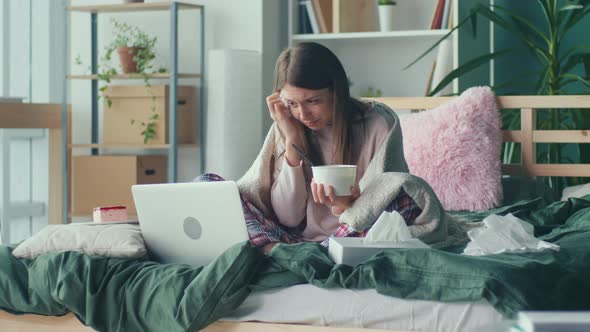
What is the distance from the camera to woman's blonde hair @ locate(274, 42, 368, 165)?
2.17 meters

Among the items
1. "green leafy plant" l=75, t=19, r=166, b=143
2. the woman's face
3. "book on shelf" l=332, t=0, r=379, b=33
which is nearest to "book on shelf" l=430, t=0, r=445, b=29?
"book on shelf" l=332, t=0, r=379, b=33

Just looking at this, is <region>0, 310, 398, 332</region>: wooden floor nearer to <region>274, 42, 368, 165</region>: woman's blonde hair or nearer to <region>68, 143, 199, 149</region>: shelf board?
<region>274, 42, 368, 165</region>: woman's blonde hair

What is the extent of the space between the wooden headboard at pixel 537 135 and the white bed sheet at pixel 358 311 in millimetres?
1748

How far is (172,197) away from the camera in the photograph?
6.19 ft

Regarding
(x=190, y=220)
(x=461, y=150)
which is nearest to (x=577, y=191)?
(x=461, y=150)

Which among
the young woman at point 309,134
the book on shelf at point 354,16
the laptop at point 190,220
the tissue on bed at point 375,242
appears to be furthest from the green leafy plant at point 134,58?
the tissue on bed at point 375,242

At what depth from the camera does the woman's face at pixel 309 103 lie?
217 centimetres

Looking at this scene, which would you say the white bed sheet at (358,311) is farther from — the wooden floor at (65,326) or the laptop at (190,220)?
the laptop at (190,220)

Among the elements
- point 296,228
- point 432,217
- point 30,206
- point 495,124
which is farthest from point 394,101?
point 30,206

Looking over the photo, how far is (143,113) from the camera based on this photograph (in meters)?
4.08

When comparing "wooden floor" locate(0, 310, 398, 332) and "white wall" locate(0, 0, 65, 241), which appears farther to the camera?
"white wall" locate(0, 0, 65, 241)

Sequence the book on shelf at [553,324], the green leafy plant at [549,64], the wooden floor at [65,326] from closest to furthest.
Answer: the book on shelf at [553,324] < the wooden floor at [65,326] < the green leafy plant at [549,64]

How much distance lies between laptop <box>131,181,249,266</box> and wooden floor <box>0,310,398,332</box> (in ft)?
0.62

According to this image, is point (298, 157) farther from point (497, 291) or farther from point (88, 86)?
point (88, 86)
